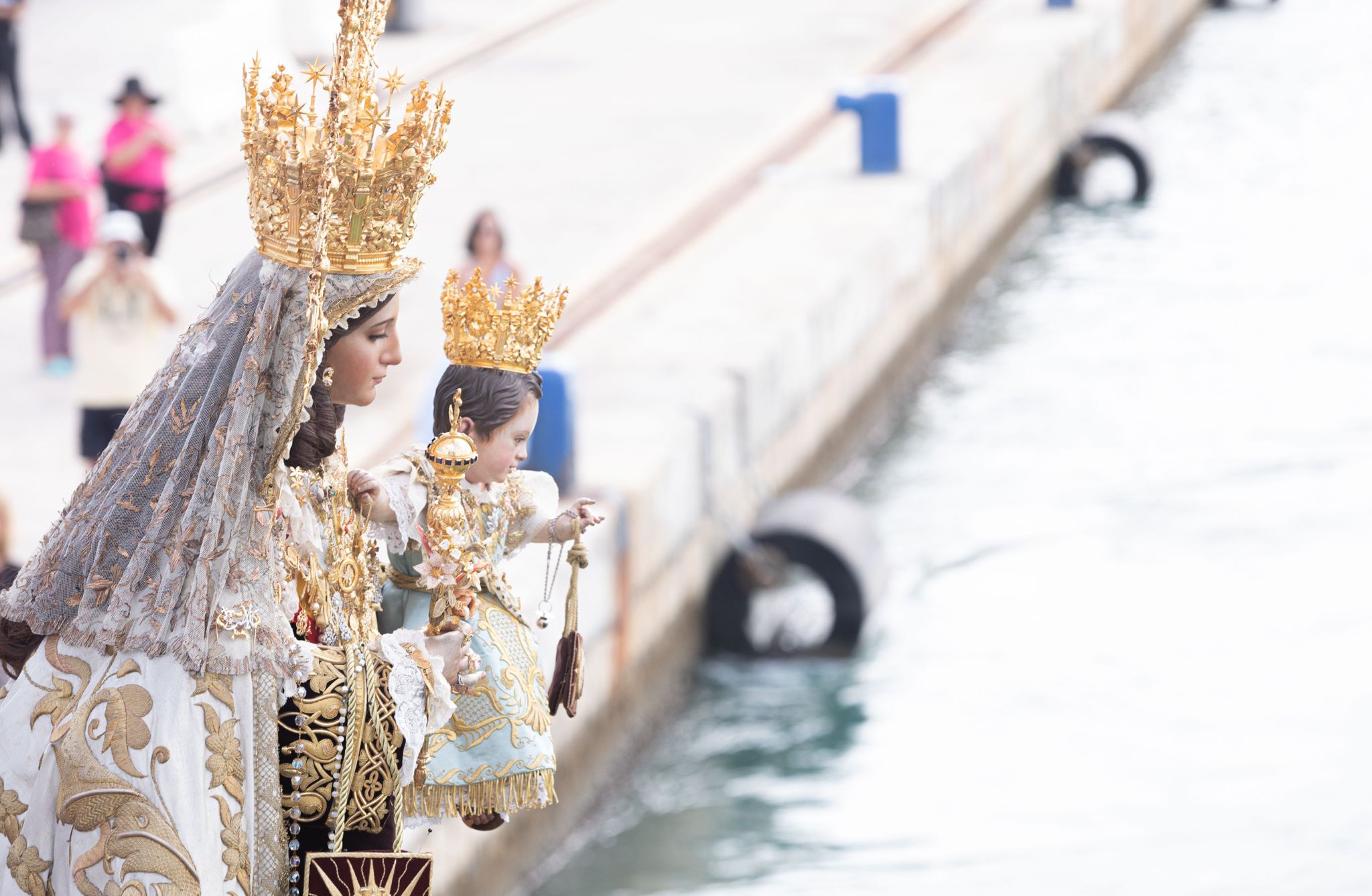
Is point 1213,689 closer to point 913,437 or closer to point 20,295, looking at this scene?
point 913,437

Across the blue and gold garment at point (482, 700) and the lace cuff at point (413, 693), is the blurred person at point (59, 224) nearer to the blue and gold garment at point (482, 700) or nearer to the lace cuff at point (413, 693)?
the blue and gold garment at point (482, 700)

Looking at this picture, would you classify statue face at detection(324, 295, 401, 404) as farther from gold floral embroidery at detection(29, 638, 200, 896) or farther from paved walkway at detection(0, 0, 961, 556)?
→ paved walkway at detection(0, 0, 961, 556)

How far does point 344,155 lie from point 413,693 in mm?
791

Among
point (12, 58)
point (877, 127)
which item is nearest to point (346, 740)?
point (877, 127)

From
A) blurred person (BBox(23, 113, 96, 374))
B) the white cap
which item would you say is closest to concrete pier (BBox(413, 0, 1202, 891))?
the white cap

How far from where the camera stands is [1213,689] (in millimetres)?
12883

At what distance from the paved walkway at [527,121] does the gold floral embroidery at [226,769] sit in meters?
7.22

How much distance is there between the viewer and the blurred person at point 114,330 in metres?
10.9

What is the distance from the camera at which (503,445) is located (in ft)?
11.0

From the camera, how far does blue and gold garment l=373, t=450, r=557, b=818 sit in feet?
10.9

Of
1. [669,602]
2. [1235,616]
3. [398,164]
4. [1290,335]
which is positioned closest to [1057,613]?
Result: [1235,616]

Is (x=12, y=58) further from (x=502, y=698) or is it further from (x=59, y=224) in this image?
(x=502, y=698)

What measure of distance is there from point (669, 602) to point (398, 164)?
918 centimetres

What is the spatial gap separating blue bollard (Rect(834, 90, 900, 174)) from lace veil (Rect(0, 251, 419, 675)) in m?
14.5
